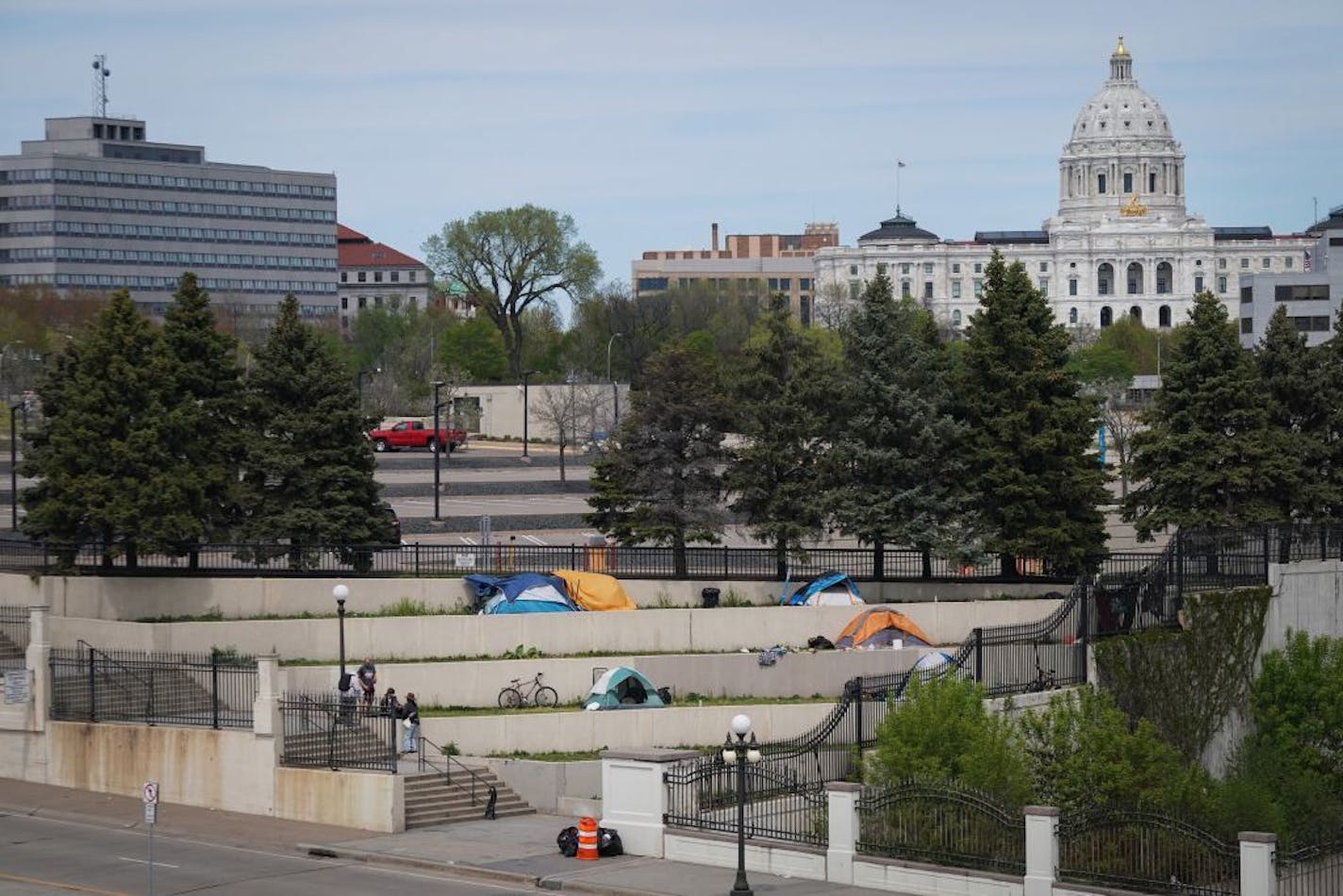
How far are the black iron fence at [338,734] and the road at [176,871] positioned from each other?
9.29 feet

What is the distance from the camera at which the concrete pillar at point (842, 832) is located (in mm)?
30688

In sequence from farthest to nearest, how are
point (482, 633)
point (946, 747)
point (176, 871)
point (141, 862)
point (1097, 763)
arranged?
point (482, 633) < point (1097, 763) < point (946, 747) < point (141, 862) < point (176, 871)

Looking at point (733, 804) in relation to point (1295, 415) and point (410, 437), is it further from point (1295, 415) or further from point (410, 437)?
point (410, 437)

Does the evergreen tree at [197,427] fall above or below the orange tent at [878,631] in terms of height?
above

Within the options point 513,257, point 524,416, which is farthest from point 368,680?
point 513,257

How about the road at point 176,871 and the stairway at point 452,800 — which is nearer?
the road at point 176,871

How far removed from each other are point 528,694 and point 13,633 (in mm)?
11387

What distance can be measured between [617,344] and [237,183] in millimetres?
70421

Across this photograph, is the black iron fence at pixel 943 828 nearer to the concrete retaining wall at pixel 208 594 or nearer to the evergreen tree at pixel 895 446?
the concrete retaining wall at pixel 208 594

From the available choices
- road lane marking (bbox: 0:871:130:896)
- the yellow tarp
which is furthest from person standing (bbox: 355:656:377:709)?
road lane marking (bbox: 0:871:130:896)

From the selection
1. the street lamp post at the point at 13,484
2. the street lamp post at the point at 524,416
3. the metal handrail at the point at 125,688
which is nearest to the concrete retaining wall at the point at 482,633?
the metal handrail at the point at 125,688

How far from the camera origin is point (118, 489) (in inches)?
1828

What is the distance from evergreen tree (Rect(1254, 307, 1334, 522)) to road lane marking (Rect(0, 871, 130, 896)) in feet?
113

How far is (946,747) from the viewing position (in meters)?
34.1
